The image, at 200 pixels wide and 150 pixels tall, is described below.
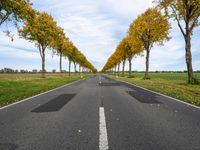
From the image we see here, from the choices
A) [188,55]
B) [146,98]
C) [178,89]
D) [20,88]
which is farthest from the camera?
[188,55]

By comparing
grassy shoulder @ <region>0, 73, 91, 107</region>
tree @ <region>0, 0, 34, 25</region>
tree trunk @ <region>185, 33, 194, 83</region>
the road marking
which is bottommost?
grassy shoulder @ <region>0, 73, 91, 107</region>

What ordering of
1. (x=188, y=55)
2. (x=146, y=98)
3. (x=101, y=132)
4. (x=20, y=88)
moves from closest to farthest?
(x=101, y=132)
(x=146, y=98)
(x=20, y=88)
(x=188, y=55)

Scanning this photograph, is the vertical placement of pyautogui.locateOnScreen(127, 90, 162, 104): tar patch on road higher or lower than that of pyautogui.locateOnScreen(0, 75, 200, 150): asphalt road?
lower

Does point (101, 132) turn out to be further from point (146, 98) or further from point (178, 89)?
point (178, 89)

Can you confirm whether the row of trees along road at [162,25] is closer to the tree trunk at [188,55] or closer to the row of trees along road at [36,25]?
the tree trunk at [188,55]

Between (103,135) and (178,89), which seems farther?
(178,89)

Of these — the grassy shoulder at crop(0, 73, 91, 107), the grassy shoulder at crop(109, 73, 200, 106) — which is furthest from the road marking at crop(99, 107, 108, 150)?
the grassy shoulder at crop(0, 73, 91, 107)

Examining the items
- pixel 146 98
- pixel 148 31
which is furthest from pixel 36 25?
pixel 148 31

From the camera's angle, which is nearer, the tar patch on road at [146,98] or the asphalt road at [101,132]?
the asphalt road at [101,132]

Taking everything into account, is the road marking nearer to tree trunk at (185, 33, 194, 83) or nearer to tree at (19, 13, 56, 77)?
tree trunk at (185, 33, 194, 83)

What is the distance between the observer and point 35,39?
1455 inches

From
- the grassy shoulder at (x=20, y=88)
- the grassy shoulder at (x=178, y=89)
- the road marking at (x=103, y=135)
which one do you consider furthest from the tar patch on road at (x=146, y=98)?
the grassy shoulder at (x=20, y=88)

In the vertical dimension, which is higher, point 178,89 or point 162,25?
point 162,25

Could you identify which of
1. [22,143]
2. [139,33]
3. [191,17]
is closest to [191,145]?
[22,143]
